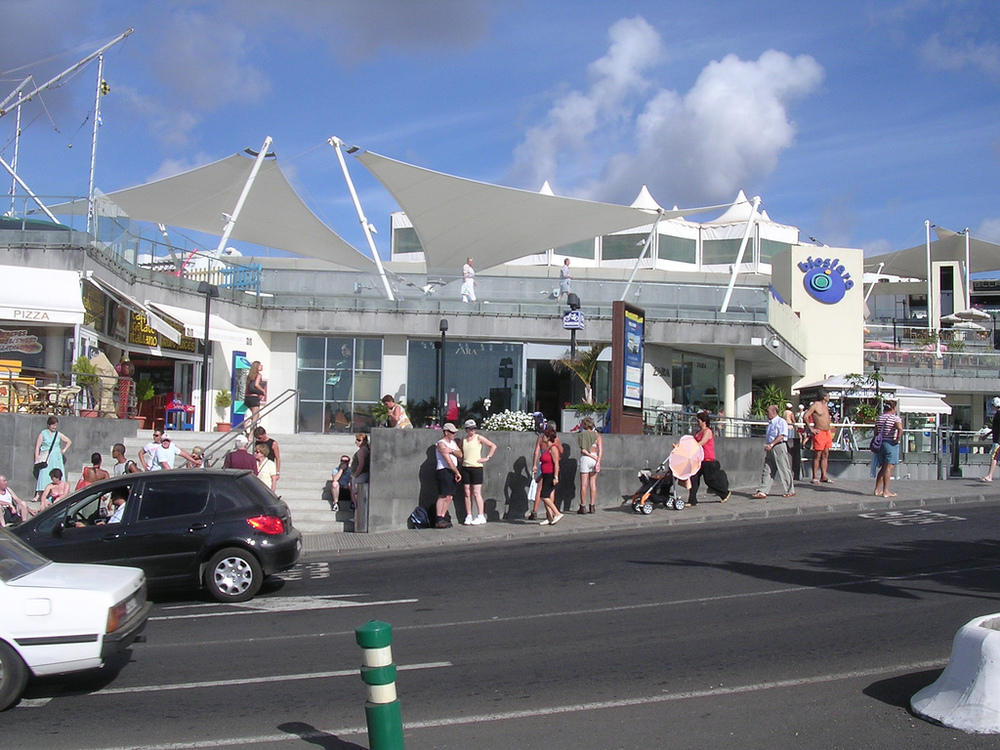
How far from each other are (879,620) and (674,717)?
3367mm

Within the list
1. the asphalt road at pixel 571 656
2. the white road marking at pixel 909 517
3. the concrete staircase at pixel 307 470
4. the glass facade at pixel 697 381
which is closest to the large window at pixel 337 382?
the concrete staircase at pixel 307 470

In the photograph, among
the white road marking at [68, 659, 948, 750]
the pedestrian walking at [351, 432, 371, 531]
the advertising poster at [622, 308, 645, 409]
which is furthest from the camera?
the advertising poster at [622, 308, 645, 409]

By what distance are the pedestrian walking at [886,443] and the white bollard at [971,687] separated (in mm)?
11882

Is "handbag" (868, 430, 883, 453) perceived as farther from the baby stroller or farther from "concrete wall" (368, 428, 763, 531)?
the baby stroller

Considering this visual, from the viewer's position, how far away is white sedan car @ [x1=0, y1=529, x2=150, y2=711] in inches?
248

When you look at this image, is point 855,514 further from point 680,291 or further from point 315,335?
point 315,335

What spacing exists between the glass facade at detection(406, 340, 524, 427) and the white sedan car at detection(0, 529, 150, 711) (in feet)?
70.6

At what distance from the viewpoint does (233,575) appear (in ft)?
34.3

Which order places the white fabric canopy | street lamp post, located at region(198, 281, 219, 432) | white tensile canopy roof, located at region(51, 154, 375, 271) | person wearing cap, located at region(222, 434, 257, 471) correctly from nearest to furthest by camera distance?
person wearing cap, located at region(222, 434, 257, 471) → street lamp post, located at region(198, 281, 219, 432) → the white fabric canopy → white tensile canopy roof, located at region(51, 154, 375, 271)

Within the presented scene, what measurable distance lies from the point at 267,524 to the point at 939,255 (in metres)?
69.6

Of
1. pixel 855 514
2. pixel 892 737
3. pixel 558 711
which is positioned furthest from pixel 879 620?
pixel 855 514

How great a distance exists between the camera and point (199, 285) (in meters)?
26.0

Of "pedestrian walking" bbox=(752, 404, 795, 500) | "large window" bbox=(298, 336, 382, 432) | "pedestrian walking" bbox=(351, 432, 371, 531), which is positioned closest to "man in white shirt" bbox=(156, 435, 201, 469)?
"pedestrian walking" bbox=(351, 432, 371, 531)

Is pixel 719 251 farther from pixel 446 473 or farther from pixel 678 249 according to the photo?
pixel 446 473
